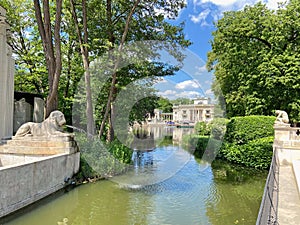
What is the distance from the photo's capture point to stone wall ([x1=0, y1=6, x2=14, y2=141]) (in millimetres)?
11133

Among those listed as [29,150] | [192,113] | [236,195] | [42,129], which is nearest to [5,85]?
[42,129]

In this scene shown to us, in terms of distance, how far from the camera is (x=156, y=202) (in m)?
7.54

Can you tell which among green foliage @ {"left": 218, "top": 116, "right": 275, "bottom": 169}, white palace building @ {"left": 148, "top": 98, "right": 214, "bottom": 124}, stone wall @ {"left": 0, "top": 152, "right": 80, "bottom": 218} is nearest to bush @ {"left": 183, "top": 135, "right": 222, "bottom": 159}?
green foliage @ {"left": 218, "top": 116, "right": 275, "bottom": 169}

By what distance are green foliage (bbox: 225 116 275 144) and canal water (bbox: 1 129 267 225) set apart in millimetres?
3299

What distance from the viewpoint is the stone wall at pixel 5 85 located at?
11.1 m

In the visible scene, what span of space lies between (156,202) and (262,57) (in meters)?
12.7

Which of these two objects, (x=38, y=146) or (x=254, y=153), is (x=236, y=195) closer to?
(x=254, y=153)

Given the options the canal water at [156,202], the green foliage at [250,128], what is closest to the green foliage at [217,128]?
the green foliage at [250,128]

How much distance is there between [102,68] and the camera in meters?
11.8

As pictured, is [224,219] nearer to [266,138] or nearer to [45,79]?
[266,138]

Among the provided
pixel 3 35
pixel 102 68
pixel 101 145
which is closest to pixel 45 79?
pixel 3 35

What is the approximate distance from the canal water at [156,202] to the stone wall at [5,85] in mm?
5077

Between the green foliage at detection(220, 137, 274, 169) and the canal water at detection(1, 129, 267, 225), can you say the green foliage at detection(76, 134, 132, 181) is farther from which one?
the green foliage at detection(220, 137, 274, 169)

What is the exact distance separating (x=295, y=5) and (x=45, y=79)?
1572 centimetres
